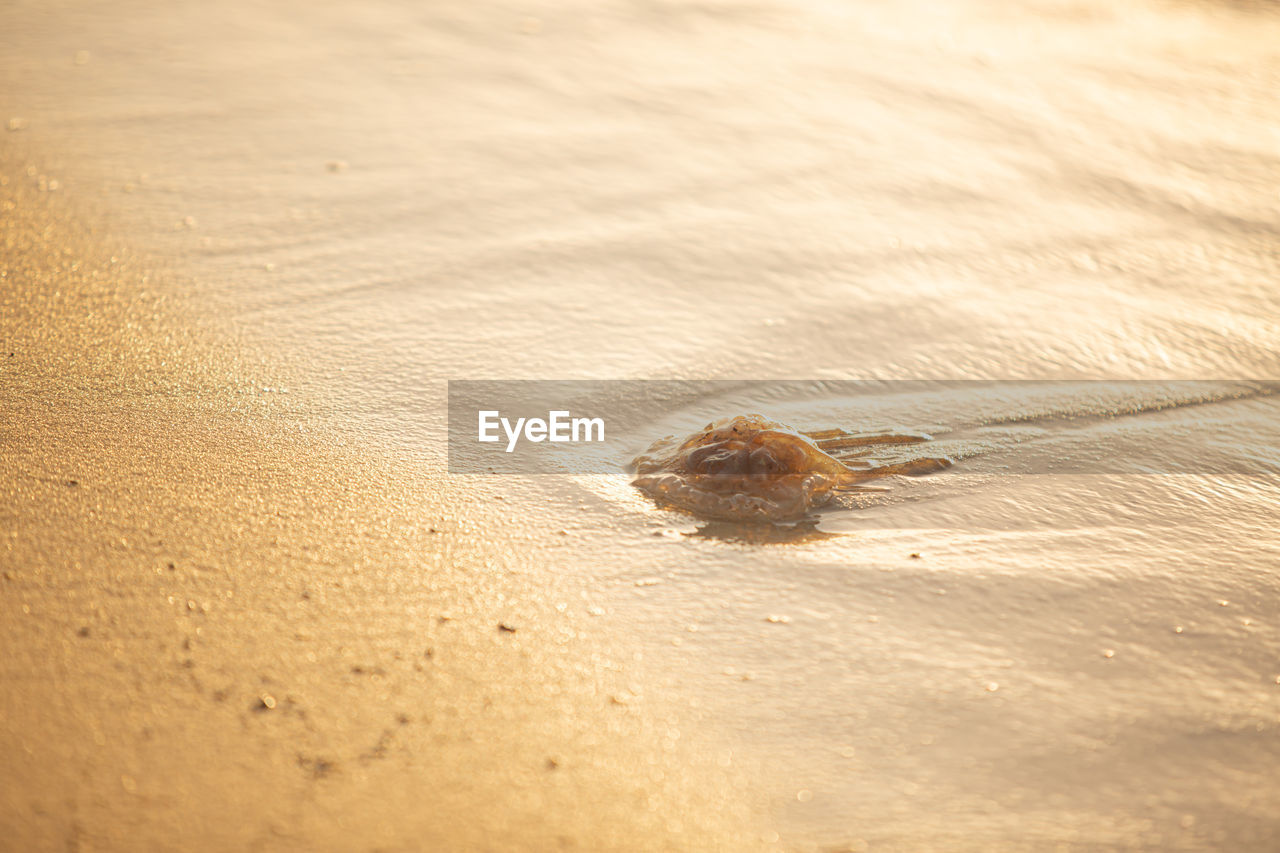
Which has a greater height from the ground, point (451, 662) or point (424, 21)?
point (424, 21)

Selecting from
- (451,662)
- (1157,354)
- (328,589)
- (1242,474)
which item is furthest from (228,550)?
(1157,354)

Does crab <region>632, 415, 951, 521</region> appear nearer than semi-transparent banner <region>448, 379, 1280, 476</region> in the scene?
Yes

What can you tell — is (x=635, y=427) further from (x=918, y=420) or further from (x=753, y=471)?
(x=918, y=420)

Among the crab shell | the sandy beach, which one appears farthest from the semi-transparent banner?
the crab shell

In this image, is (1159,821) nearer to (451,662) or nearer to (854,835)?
(854,835)

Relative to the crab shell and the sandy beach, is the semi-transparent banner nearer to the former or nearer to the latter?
the sandy beach

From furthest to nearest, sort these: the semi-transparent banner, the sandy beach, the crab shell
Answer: the semi-transparent banner < the crab shell < the sandy beach
